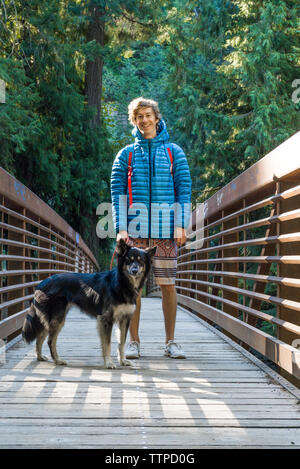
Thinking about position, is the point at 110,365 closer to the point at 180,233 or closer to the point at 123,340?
the point at 123,340

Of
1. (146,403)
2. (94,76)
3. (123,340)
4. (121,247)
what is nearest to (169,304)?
(123,340)

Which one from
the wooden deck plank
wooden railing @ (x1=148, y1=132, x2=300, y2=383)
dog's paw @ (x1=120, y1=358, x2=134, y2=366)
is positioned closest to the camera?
the wooden deck plank

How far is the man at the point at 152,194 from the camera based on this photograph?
481cm

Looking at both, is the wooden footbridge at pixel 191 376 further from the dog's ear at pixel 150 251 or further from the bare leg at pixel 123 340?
the dog's ear at pixel 150 251

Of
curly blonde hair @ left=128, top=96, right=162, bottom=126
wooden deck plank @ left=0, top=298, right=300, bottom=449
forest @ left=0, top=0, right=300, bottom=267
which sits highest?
forest @ left=0, top=0, right=300, bottom=267

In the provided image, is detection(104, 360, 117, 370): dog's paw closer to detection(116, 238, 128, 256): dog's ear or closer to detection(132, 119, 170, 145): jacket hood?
detection(116, 238, 128, 256): dog's ear

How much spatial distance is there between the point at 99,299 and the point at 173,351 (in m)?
0.75

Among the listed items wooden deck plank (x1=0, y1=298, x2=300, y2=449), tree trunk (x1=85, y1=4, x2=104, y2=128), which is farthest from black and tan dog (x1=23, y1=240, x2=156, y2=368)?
tree trunk (x1=85, y1=4, x2=104, y2=128)

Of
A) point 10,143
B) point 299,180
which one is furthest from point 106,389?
point 10,143

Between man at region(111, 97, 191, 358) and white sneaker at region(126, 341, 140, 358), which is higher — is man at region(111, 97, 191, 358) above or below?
above

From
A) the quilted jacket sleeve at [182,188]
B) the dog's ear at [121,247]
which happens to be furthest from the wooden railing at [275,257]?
the dog's ear at [121,247]

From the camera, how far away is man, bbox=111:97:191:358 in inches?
189

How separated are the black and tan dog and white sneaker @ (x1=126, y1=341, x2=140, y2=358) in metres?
0.24

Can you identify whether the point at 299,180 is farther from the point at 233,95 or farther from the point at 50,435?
the point at 233,95
